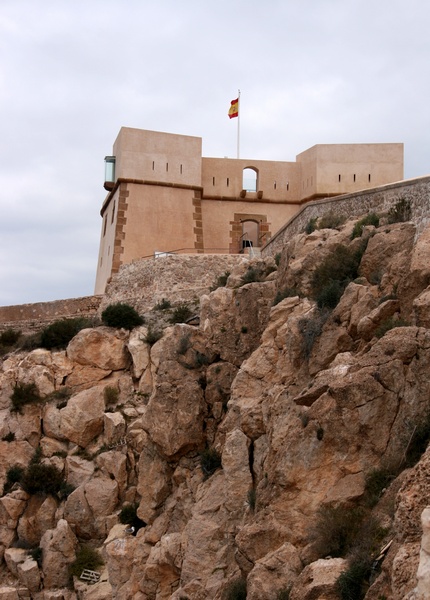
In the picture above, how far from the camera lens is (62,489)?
68.3ft

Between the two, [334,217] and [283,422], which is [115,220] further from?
[283,422]

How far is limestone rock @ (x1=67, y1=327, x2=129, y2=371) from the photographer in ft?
76.0

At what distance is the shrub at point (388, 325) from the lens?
12.4 meters

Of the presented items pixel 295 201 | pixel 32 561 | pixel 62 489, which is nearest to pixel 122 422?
pixel 62 489

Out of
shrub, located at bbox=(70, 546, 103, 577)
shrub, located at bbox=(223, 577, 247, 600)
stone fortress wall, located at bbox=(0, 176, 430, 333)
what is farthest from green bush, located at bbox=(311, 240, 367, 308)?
shrub, located at bbox=(70, 546, 103, 577)

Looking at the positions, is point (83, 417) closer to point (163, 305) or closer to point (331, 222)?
point (163, 305)

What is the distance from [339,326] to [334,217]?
16.3 ft

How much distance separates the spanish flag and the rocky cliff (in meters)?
9.02

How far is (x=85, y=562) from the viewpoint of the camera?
63.5 feet

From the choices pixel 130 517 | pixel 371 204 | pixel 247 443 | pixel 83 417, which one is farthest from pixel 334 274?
pixel 83 417

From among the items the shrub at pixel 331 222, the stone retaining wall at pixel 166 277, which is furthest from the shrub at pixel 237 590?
the stone retaining wall at pixel 166 277

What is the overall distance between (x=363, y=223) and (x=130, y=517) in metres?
8.47

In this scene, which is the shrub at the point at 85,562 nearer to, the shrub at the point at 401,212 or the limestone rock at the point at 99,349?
the limestone rock at the point at 99,349

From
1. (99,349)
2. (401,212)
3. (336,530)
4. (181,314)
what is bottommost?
(336,530)
